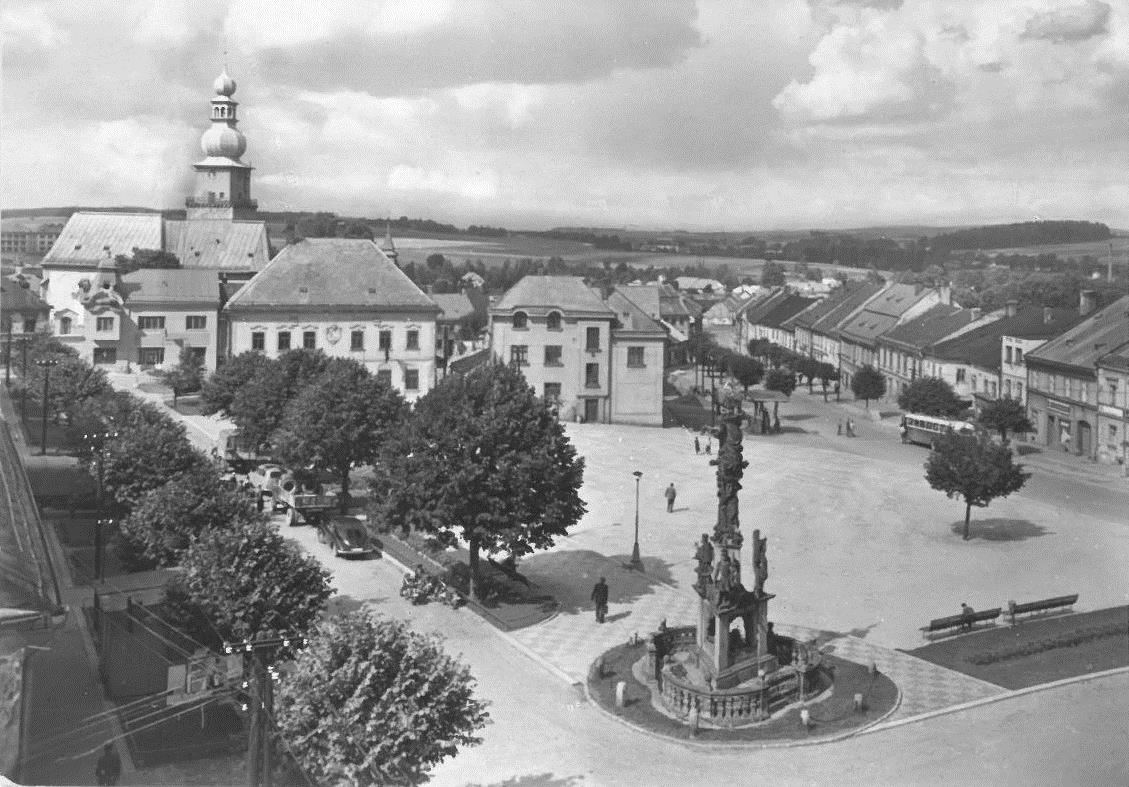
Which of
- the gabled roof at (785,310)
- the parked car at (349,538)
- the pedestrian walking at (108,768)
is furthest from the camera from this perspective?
the gabled roof at (785,310)

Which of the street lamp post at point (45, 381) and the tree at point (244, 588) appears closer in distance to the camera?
the tree at point (244, 588)

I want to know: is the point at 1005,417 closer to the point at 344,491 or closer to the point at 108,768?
the point at 344,491

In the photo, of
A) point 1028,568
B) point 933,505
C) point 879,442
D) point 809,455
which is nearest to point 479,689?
point 1028,568

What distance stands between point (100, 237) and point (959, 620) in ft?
124

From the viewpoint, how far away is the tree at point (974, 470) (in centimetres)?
2978

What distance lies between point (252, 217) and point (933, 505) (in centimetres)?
3693

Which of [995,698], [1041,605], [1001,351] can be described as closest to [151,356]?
[1041,605]

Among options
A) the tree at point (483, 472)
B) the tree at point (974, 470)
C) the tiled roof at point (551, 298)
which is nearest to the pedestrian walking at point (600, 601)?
the tree at point (483, 472)

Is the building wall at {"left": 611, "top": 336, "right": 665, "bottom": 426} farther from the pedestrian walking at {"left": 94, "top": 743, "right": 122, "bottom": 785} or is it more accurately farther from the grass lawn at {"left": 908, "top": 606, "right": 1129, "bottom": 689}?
the pedestrian walking at {"left": 94, "top": 743, "right": 122, "bottom": 785}

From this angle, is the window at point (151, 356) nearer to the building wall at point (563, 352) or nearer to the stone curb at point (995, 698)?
the building wall at point (563, 352)

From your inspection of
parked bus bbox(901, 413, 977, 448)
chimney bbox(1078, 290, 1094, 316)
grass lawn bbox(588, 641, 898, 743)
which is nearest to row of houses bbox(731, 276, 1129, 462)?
chimney bbox(1078, 290, 1094, 316)

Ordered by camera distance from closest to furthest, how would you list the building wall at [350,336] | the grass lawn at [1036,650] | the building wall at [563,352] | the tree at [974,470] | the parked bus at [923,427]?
the grass lawn at [1036,650]
the tree at [974,470]
the building wall at [350,336]
the parked bus at [923,427]
the building wall at [563,352]

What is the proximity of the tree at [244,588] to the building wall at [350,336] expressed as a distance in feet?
86.4

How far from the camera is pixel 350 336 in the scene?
4591cm
